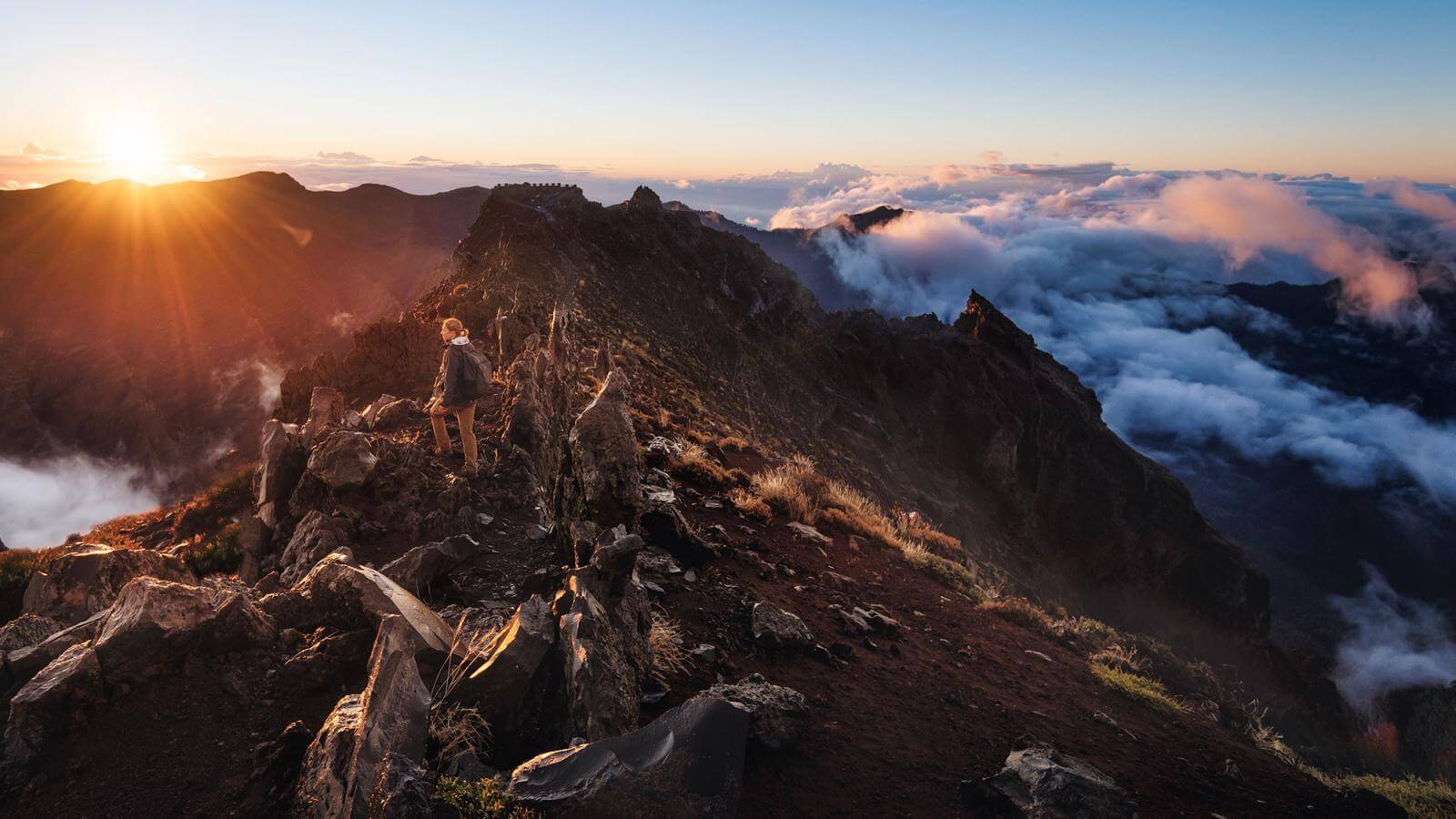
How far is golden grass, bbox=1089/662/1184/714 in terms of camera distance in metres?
8.05

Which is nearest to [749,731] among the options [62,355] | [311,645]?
[311,645]

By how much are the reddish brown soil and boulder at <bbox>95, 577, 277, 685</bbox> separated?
9.95 feet

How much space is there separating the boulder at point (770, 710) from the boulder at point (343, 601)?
207 cm

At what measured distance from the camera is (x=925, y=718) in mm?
5547

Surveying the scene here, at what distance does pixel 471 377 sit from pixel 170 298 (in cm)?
10832

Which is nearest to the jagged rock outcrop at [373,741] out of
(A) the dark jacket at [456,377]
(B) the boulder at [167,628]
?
(B) the boulder at [167,628]

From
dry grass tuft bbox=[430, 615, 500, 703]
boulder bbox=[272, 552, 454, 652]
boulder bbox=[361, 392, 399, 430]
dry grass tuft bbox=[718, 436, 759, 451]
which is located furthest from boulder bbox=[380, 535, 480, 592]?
dry grass tuft bbox=[718, 436, 759, 451]

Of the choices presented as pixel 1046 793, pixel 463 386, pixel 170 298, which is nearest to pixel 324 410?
pixel 463 386

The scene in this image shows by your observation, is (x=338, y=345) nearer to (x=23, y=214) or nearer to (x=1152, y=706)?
(x=23, y=214)

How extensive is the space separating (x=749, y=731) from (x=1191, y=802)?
12.8 ft

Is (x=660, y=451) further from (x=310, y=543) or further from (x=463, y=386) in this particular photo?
(x=310, y=543)

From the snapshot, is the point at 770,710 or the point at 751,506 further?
the point at 751,506

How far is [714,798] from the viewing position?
317 cm

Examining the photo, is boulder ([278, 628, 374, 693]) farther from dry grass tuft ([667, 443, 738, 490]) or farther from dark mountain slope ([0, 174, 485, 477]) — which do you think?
dark mountain slope ([0, 174, 485, 477])
